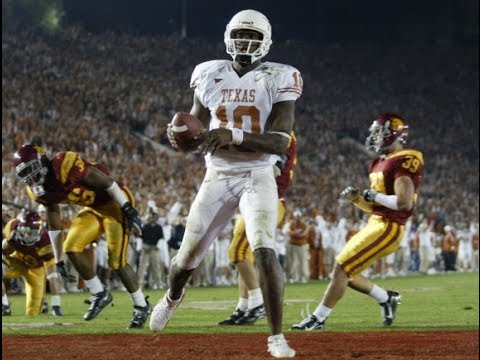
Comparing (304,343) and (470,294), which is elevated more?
(304,343)

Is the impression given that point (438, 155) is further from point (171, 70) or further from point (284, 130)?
point (284, 130)

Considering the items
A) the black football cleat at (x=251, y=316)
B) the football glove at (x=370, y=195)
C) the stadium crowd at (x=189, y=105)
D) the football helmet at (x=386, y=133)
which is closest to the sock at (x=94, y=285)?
the black football cleat at (x=251, y=316)

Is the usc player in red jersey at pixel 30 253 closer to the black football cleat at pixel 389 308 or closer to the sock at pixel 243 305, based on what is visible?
the sock at pixel 243 305

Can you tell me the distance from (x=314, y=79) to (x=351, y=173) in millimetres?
9762

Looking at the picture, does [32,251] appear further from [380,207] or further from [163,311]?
[163,311]

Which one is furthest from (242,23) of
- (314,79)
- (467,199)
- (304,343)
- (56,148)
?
(314,79)

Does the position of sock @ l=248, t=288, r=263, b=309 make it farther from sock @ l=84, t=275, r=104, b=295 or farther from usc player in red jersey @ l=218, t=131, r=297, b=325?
sock @ l=84, t=275, r=104, b=295

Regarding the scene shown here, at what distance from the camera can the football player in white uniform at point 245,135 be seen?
567 centimetres

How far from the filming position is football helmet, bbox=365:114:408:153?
8.59 m

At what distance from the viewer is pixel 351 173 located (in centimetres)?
3116

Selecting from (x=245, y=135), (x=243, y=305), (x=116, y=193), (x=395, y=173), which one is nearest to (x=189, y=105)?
(x=243, y=305)

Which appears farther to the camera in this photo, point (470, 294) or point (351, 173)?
point (351, 173)

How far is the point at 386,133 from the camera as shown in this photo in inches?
338

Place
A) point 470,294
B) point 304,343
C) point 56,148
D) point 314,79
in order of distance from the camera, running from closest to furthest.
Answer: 1. point 304,343
2. point 470,294
3. point 56,148
4. point 314,79
